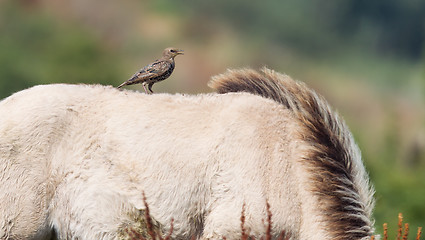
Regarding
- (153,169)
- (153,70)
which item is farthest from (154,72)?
(153,169)

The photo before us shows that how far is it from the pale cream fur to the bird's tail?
0.07 m

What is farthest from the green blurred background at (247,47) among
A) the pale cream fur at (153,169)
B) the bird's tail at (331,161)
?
the bird's tail at (331,161)

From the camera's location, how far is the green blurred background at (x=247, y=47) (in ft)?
210

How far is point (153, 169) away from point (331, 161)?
1.53 meters

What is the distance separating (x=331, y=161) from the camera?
6.23 metres

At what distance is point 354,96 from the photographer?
74.6 m

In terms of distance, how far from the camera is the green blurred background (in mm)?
63938

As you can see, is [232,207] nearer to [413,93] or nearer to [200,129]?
[200,129]

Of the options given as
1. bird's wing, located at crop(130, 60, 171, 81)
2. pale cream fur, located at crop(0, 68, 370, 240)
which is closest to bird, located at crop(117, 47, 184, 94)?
bird's wing, located at crop(130, 60, 171, 81)

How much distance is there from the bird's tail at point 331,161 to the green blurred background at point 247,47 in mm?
47545

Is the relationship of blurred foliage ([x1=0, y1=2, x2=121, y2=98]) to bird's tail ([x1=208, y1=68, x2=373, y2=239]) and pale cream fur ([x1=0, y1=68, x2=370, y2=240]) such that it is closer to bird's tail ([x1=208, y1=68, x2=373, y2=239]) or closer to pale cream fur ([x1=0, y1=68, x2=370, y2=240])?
pale cream fur ([x1=0, y1=68, x2=370, y2=240])

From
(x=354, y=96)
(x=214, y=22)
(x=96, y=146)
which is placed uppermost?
(x=214, y=22)

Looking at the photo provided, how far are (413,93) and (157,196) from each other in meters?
84.5

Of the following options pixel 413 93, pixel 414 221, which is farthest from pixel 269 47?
pixel 414 221
